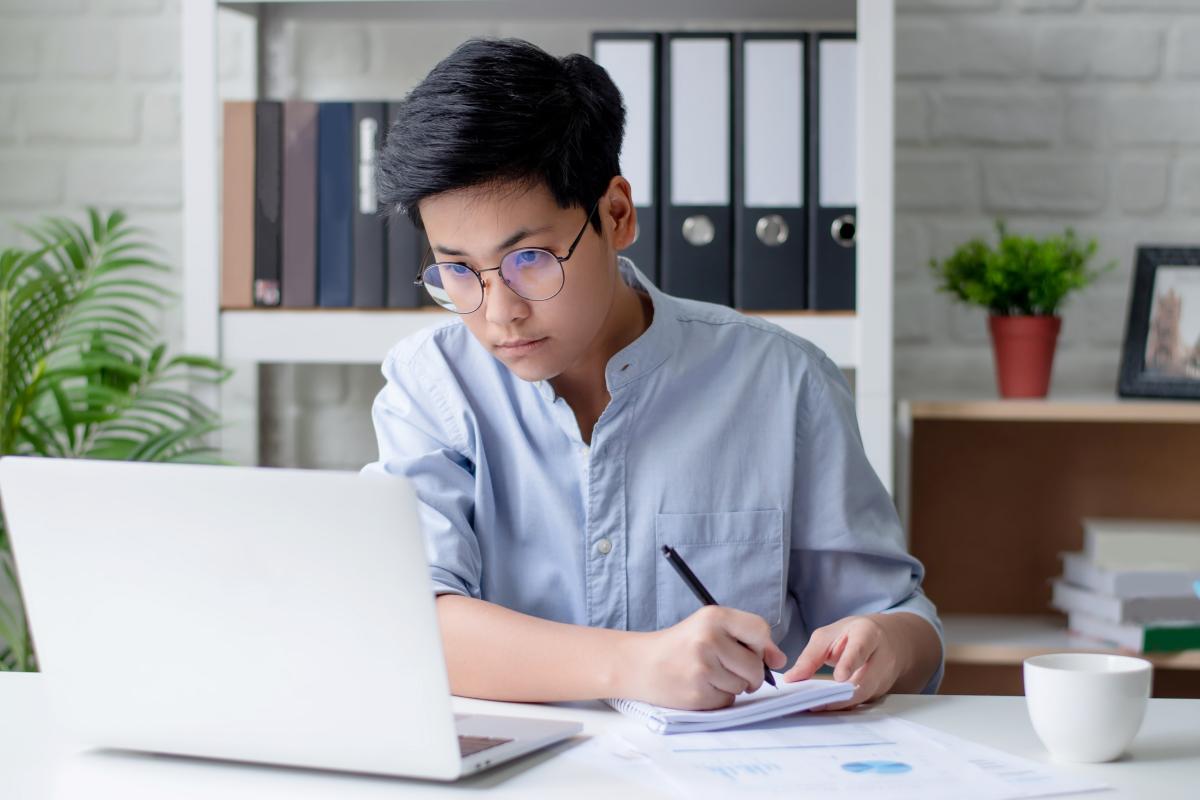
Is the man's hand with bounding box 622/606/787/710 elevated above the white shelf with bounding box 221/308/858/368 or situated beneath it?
situated beneath

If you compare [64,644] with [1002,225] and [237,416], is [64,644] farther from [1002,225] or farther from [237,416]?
[1002,225]

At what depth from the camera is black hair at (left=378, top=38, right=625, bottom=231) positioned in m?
1.04

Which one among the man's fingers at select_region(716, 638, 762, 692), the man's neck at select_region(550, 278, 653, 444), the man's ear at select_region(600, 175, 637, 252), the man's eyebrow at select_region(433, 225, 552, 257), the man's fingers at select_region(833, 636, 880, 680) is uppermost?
the man's ear at select_region(600, 175, 637, 252)

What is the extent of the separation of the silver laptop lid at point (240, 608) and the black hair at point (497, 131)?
1.32 ft

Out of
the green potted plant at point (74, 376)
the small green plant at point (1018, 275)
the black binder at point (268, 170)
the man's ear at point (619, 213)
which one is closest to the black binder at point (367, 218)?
the black binder at point (268, 170)

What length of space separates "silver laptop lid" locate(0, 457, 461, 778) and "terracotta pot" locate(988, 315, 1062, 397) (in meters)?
1.23

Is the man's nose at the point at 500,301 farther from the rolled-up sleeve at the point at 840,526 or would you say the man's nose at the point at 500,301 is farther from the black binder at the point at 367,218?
the black binder at the point at 367,218

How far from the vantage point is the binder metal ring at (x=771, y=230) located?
1669mm

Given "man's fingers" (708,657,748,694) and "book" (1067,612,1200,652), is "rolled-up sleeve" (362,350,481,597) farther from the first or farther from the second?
"book" (1067,612,1200,652)

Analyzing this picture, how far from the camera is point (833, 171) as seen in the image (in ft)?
5.45

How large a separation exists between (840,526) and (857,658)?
0.85 ft

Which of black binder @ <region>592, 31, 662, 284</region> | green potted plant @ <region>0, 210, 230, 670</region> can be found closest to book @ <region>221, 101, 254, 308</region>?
green potted plant @ <region>0, 210, 230, 670</region>

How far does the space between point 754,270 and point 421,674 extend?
1.06 metres

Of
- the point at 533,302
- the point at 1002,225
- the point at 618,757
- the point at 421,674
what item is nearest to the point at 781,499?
the point at 533,302
